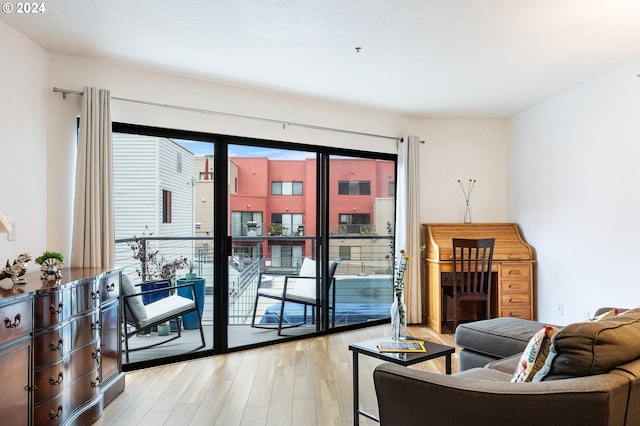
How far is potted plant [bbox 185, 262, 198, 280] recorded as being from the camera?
416cm

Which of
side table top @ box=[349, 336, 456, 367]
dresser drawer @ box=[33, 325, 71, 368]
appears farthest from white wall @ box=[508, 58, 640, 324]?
dresser drawer @ box=[33, 325, 71, 368]

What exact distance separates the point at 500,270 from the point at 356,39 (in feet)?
10.0

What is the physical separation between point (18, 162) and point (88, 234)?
26.0 inches

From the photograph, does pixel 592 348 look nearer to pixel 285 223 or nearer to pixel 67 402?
pixel 67 402

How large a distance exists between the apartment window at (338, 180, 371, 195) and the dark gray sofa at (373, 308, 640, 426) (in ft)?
11.9

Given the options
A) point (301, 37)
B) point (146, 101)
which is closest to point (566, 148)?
point (301, 37)

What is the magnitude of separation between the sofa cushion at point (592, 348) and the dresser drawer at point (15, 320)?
2276 millimetres

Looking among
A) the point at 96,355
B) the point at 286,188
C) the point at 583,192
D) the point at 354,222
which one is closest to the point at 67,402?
the point at 96,355

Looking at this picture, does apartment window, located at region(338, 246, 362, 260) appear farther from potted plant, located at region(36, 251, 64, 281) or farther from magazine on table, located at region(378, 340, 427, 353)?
potted plant, located at region(36, 251, 64, 281)

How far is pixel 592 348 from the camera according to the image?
140cm

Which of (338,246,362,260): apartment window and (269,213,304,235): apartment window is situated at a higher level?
(269,213,304,235): apartment window

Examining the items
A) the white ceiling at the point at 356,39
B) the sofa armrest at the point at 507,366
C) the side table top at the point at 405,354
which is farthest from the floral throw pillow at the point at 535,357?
the white ceiling at the point at 356,39

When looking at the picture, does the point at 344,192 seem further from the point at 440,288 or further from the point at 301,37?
the point at 301,37

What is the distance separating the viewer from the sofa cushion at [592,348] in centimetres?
139
